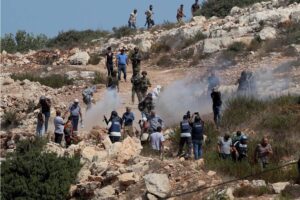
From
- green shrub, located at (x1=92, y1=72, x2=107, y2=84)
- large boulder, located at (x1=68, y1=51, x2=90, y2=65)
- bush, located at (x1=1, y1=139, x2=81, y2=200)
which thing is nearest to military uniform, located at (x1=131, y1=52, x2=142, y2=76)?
green shrub, located at (x1=92, y1=72, x2=107, y2=84)

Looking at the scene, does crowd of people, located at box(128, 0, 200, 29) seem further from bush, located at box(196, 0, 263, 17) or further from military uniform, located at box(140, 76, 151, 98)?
military uniform, located at box(140, 76, 151, 98)

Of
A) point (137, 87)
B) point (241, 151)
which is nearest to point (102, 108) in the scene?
point (137, 87)

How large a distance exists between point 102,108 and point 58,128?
5252 mm

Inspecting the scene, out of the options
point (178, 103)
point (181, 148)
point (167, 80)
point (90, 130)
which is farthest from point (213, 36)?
point (181, 148)

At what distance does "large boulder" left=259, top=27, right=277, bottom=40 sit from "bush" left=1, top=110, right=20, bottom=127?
12.1 meters

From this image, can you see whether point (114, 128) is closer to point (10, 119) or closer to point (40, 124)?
point (40, 124)

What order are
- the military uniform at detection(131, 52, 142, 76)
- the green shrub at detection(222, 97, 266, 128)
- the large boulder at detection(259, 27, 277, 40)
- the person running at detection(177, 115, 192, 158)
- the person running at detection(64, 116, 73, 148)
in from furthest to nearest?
the large boulder at detection(259, 27, 277, 40) < the military uniform at detection(131, 52, 142, 76) < the green shrub at detection(222, 97, 266, 128) < the person running at detection(64, 116, 73, 148) < the person running at detection(177, 115, 192, 158)

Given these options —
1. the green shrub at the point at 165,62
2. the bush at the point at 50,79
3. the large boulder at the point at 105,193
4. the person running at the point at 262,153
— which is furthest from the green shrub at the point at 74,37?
the person running at the point at 262,153

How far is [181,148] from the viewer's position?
21.9m

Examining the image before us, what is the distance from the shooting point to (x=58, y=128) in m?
23.2

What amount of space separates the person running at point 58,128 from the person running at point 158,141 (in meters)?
2.84

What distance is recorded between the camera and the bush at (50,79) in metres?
33.2

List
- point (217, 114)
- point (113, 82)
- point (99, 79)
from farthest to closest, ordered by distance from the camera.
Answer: point (99, 79), point (113, 82), point (217, 114)

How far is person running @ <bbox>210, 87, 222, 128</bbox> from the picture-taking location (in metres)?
23.7
